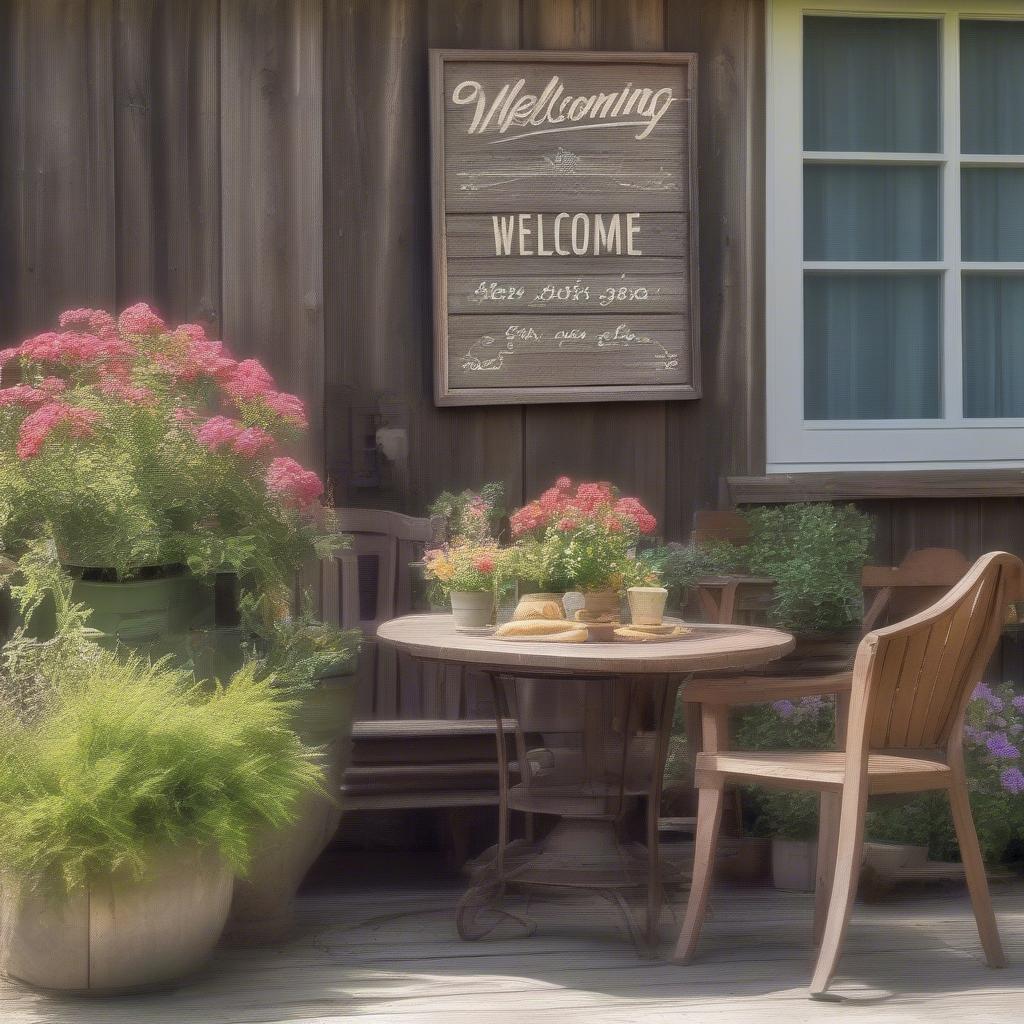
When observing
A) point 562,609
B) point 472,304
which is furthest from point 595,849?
point 472,304

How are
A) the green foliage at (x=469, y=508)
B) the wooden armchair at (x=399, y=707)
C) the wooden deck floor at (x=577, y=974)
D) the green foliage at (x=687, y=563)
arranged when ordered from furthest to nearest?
the green foliage at (x=469, y=508)
the green foliage at (x=687, y=563)
the wooden armchair at (x=399, y=707)
the wooden deck floor at (x=577, y=974)

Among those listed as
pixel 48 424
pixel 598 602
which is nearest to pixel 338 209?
pixel 48 424

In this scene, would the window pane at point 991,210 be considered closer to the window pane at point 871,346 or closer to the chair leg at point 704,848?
the window pane at point 871,346

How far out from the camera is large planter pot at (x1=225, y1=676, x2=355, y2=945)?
3604 millimetres

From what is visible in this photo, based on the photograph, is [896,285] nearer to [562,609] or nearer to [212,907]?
[562,609]

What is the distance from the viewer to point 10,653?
134 inches

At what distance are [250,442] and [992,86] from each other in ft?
10.1

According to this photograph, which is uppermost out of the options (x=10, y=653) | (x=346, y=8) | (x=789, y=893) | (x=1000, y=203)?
(x=346, y=8)

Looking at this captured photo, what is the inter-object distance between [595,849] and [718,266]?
84.9 inches

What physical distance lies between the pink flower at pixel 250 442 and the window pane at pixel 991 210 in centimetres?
275

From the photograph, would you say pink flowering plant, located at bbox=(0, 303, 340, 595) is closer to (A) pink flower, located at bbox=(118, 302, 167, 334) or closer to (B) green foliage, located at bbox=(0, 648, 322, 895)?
(A) pink flower, located at bbox=(118, 302, 167, 334)

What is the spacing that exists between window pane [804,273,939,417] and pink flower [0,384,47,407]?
2.62 m

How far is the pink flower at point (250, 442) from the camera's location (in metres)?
3.59

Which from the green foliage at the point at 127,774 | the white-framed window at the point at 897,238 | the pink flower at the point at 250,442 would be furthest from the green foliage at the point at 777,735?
the pink flower at the point at 250,442
